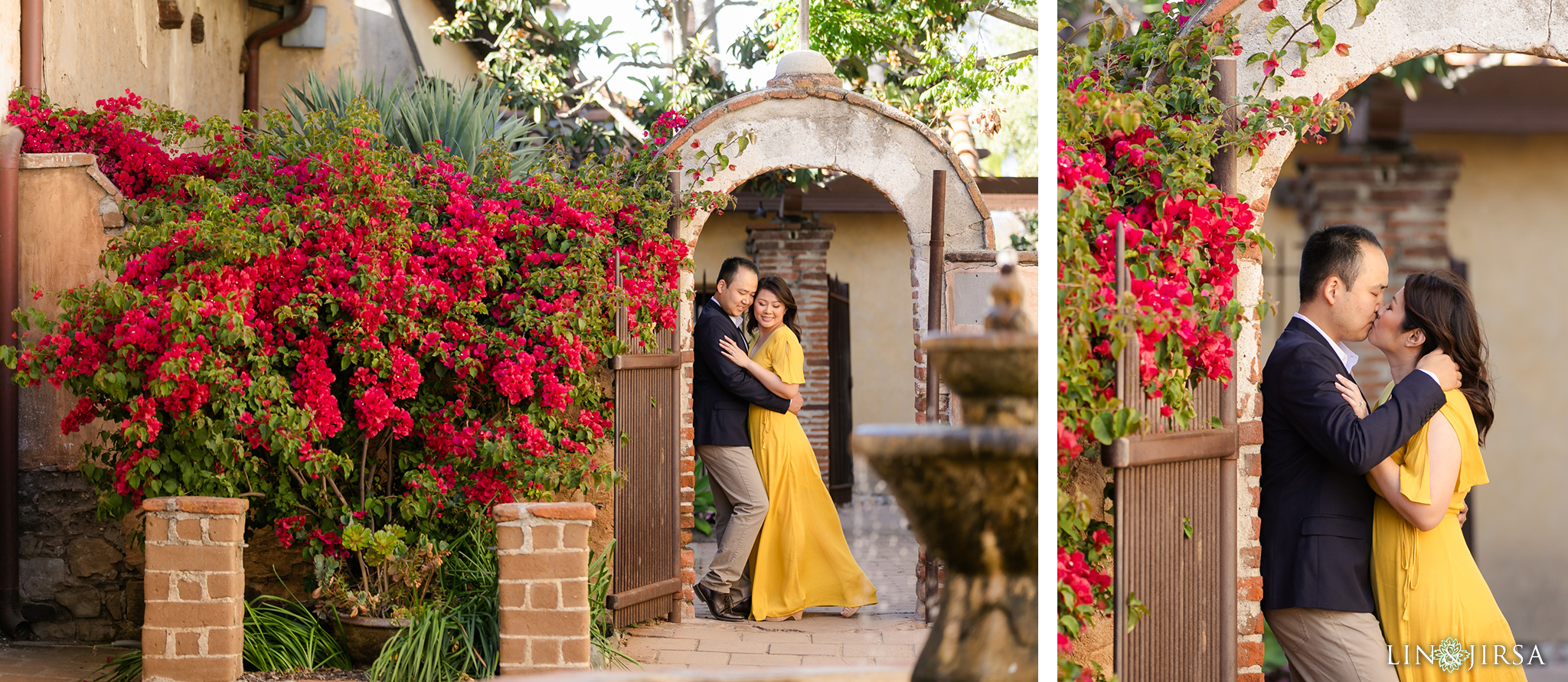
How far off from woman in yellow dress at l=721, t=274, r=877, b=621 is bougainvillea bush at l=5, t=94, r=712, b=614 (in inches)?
29.3

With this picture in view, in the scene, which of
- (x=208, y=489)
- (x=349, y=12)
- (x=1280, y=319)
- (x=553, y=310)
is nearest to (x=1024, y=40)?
(x=349, y=12)

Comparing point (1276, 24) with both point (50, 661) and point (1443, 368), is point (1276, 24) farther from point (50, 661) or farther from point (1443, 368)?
point (50, 661)

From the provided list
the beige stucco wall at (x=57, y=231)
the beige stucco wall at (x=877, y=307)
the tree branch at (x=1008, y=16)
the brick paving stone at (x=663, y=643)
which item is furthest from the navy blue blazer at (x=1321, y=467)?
the beige stucco wall at (x=877, y=307)

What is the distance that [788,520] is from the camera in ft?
18.4

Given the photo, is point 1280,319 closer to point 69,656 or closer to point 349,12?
point 69,656

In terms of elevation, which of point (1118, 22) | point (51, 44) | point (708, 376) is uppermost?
point (51, 44)

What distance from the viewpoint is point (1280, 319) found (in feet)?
17.9

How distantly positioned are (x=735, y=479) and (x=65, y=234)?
334 centimetres

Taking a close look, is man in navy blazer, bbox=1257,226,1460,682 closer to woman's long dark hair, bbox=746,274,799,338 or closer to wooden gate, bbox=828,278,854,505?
woman's long dark hair, bbox=746,274,799,338

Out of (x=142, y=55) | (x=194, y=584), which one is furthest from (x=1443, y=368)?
(x=142, y=55)

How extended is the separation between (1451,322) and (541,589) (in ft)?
9.67

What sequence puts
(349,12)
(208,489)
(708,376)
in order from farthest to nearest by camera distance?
(349,12), (708,376), (208,489)

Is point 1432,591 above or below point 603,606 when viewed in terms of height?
above

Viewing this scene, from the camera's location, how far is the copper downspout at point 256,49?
834cm
